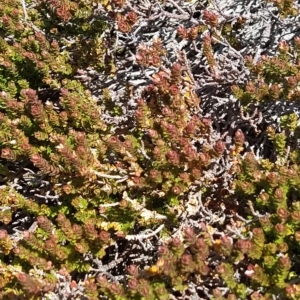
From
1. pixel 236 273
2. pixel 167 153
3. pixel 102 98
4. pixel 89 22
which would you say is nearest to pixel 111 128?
pixel 102 98

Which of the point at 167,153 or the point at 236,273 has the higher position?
the point at 167,153

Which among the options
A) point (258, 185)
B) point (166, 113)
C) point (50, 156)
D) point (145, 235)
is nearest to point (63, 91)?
point (50, 156)

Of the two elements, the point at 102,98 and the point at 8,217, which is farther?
the point at 102,98

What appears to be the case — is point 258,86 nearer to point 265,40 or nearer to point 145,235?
point 265,40

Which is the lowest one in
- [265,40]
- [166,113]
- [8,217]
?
[8,217]

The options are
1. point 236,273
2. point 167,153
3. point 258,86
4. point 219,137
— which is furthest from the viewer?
point 219,137

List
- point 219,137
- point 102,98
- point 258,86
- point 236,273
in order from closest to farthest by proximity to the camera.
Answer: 1. point 236,273
2. point 258,86
3. point 219,137
4. point 102,98
